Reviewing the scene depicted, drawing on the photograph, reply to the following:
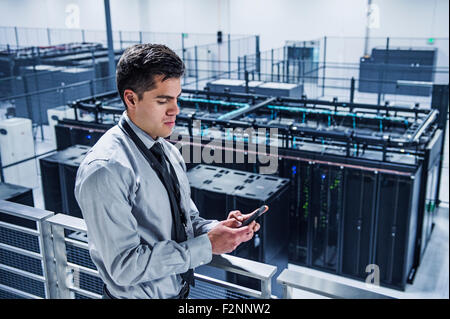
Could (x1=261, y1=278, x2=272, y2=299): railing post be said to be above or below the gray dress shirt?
below

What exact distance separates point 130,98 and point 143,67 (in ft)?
0.33

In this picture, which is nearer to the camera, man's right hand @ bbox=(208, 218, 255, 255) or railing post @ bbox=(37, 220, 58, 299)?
man's right hand @ bbox=(208, 218, 255, 255)

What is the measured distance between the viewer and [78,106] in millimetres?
6465

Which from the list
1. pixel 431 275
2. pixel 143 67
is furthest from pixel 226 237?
pixel 431 275

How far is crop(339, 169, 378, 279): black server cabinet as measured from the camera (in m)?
4.96

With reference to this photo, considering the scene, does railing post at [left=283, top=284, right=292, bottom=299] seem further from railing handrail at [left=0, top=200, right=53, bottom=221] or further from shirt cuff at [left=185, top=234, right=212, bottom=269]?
railing handrail at [left=0, top=200, right=53, bottom=221]

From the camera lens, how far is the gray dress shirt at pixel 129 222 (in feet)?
4.10

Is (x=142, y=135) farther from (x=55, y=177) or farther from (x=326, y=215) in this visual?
(x=55, y=177)

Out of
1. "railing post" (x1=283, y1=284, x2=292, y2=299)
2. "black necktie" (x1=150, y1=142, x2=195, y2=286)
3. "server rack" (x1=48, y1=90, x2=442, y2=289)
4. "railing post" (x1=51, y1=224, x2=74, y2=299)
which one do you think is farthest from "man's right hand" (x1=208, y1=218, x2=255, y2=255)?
"server rack" (x1=48, y1=90, x2=442, y2=289)

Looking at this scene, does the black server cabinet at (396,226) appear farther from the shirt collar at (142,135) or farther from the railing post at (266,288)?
the shirt collar at (142,135)

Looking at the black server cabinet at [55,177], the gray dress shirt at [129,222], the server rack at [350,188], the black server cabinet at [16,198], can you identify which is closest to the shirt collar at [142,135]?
the gray dress shirt at [129,222]
